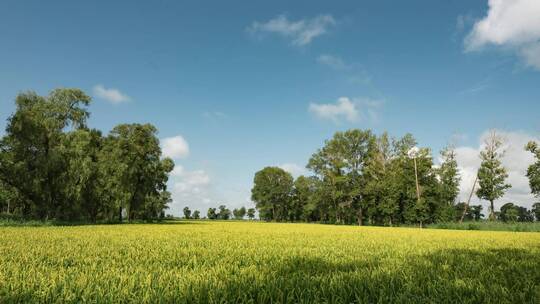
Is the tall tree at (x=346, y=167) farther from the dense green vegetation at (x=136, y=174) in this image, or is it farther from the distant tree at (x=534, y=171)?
the distant tree at (x=534, y=171)

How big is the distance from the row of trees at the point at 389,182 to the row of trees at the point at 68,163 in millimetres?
43388

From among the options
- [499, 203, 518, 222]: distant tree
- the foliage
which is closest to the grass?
the foliage

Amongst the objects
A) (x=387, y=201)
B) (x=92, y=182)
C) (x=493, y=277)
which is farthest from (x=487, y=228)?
(x=92, y=182)

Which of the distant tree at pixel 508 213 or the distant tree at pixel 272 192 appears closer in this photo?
the distant tree at pixel 272 192

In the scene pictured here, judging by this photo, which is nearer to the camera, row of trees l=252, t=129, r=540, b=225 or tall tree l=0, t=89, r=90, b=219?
tall tree l=0, t=89, r=90, b=219

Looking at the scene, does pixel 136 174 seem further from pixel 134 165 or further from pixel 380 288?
pixel 380 288

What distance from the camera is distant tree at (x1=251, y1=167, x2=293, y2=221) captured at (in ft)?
363

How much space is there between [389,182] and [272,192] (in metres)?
49.7

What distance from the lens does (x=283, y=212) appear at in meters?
116

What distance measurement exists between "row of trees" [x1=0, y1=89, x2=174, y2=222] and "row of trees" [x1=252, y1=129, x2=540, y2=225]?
1708 inches

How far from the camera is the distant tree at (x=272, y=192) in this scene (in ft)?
363

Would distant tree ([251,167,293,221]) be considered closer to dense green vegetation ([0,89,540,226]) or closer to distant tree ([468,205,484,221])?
dense green vegetation ([0,89,540,226])

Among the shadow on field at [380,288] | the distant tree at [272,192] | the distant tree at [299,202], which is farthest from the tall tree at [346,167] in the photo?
the shadow on field at [380,288]

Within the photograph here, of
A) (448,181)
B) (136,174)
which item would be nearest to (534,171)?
(448,181)
